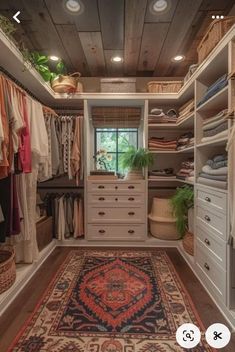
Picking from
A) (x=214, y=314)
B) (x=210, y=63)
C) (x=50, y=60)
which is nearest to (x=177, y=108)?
(x=210, y=63)

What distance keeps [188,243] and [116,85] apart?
6.93ft

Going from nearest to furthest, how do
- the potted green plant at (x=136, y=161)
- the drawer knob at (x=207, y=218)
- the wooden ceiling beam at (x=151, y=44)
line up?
the drawer knob at (x=207, y=218) → the wooden ceiling beam at (x=151, y=44) → the potted green plant at (x=136, y=161)

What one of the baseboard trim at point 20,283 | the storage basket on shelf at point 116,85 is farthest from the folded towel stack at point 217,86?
the baseboard trim at point 20,283

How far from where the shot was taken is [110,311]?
64.0 inches

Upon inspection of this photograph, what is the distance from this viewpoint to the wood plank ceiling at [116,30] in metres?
1.87

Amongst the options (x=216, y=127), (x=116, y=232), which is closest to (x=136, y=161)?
(x=116, y=232)

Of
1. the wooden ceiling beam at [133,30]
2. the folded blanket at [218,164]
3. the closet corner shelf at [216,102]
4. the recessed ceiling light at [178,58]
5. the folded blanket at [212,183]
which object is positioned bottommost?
the folded blanket at [212,183]

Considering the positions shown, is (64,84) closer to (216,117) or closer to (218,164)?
(216,117)

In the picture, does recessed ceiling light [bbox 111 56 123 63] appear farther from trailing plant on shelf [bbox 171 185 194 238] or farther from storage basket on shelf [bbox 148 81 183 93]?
trailing plant on shelf [bbox 171 185 194 238]

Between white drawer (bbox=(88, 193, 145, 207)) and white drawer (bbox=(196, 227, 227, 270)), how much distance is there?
954 millimetres

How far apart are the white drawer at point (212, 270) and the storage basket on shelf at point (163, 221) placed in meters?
0.76

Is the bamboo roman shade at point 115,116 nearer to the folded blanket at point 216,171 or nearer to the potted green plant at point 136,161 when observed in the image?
the potted green plant at point 136,161

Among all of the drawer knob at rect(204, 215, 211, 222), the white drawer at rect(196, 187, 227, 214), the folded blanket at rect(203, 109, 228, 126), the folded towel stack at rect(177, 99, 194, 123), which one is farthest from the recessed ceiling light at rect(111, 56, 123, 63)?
the drawer knob at rect(204, 215, 211, 222)

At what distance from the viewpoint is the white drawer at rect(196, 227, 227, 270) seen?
1631mm
